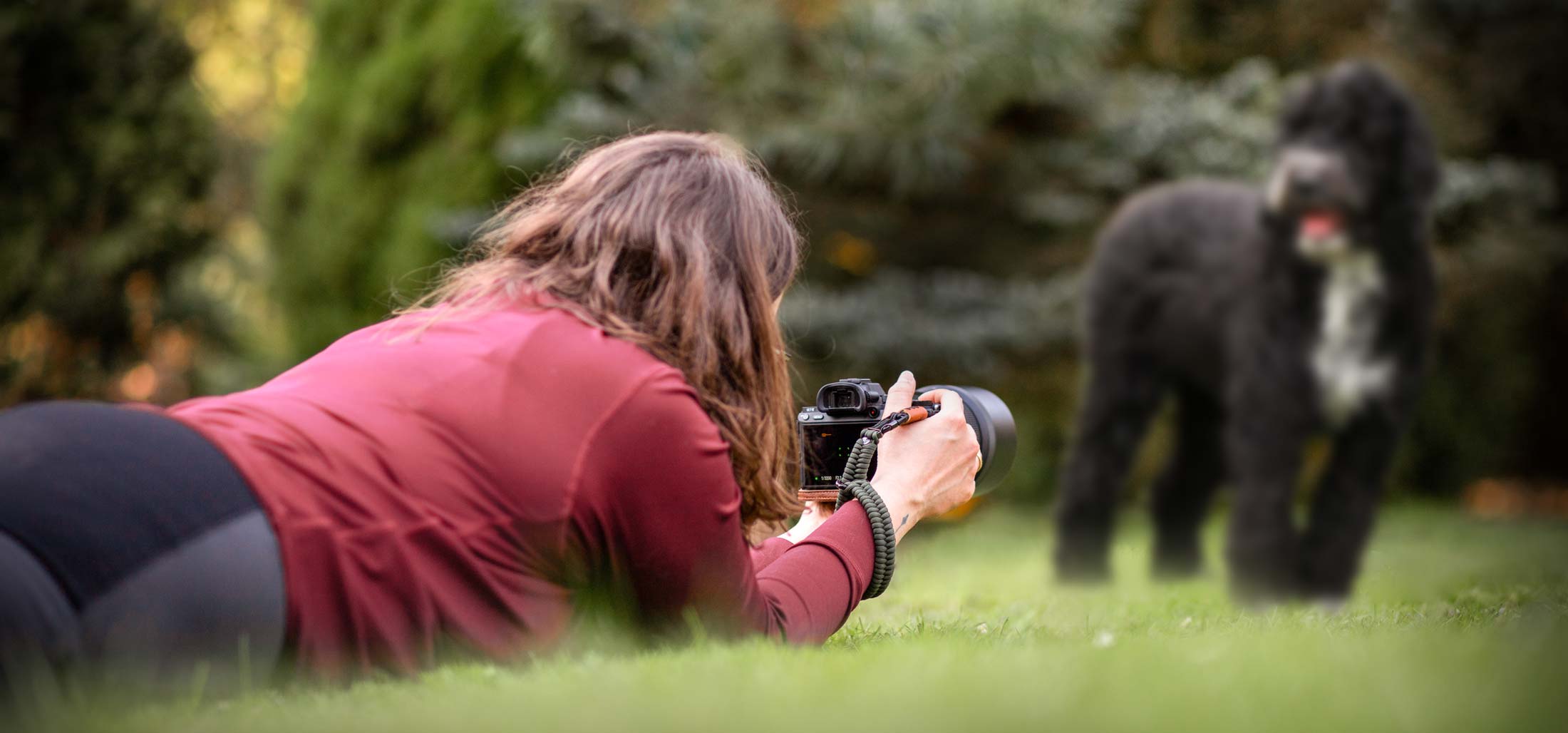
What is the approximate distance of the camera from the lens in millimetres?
2588

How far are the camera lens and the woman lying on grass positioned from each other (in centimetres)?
14

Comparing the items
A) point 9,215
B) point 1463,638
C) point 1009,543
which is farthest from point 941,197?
point 1463,638

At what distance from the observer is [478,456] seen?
203cm

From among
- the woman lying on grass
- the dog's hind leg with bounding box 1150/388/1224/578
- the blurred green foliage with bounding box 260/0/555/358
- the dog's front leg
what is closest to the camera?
the woman lying on grass

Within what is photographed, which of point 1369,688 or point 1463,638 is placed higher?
point 1369,688

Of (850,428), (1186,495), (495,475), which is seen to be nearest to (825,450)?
(850,428)

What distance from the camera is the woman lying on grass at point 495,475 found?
1.79 meters

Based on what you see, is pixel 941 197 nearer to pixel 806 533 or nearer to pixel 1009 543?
pixel 1009 543

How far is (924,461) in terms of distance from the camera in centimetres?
251

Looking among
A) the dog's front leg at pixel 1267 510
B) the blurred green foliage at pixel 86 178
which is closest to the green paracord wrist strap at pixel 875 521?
the dog's front leg at pixel 1267 510

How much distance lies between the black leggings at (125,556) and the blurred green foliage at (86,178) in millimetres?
6834

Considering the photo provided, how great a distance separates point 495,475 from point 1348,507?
3423 mm

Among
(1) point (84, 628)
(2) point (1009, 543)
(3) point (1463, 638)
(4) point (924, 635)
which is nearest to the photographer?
(1) point (84, 628)

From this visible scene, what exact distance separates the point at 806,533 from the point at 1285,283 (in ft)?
8.30
